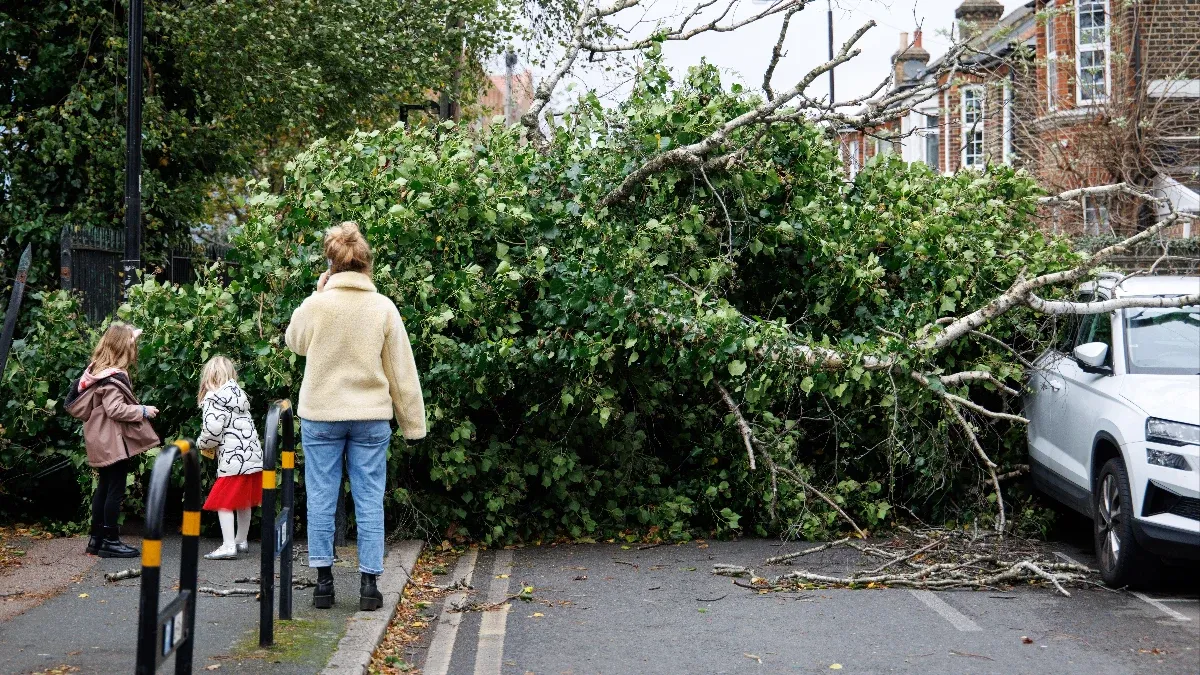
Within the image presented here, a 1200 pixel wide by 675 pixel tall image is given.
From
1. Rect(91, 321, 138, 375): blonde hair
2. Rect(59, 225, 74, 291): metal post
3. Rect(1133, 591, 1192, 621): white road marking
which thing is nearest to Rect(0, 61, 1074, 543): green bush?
Rect(91, 321, 138, 375): blonde hair

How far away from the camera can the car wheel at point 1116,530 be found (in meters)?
7.11

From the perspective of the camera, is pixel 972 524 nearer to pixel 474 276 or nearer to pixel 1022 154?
pixel 474 276

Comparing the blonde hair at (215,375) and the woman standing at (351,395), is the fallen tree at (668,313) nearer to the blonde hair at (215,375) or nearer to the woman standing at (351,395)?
the blonde hair at (215,375)

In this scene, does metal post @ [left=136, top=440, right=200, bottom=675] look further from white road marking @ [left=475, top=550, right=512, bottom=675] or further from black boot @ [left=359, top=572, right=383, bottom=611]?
black boot @ [left=359, top=572, right=383, bottom=611]

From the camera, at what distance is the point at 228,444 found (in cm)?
794

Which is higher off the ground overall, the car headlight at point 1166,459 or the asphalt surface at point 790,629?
the car headlight at point 1166,459

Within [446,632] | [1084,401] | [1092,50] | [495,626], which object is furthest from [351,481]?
[1092,50]

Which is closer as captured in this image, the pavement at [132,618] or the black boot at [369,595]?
the pavement at [132,618]

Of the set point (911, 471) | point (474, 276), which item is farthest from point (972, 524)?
point (474, 276)

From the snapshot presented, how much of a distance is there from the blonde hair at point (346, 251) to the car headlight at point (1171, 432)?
4.42 meters

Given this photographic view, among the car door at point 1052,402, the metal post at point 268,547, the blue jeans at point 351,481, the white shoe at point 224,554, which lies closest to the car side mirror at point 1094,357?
the car door at point 1052,402

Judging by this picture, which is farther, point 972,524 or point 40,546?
point 972,524

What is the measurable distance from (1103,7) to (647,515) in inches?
730

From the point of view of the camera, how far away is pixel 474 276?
8.30 meters
